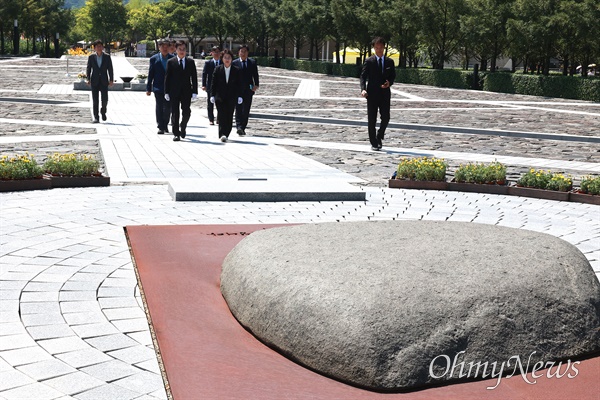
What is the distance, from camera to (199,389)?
408cm

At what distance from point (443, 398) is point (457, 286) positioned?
2.29 ft

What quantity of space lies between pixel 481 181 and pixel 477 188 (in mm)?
127

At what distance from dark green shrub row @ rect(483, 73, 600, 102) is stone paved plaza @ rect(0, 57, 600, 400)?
896 cm

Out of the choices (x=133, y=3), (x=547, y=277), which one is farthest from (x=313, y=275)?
(x=133, y=3)

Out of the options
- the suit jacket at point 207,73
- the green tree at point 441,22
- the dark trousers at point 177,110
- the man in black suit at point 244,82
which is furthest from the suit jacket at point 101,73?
the green tree at point 441,22

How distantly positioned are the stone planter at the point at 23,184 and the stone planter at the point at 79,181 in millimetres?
132

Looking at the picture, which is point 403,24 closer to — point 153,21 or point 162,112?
point 162,112

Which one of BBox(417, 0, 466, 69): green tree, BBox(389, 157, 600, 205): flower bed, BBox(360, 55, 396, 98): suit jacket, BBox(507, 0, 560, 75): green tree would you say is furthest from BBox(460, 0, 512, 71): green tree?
BBox(389, 157, 600, 205): flower bed

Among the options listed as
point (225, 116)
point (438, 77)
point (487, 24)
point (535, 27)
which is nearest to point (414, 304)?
point (225, 116)

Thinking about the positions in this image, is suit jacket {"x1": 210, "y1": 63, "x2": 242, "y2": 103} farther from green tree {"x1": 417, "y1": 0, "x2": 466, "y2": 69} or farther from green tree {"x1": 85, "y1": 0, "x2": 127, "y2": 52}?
green tree {"x1": 85, "y1": 0, "x2": 127, "y2": 52}

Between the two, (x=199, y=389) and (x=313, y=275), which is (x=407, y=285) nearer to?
(x=313, y=275)

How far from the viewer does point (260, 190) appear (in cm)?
973

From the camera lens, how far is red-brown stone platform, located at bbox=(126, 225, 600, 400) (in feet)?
13.5

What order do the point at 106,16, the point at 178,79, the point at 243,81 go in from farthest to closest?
the point at 106,16, the point at 243,81, the point at 178,79
